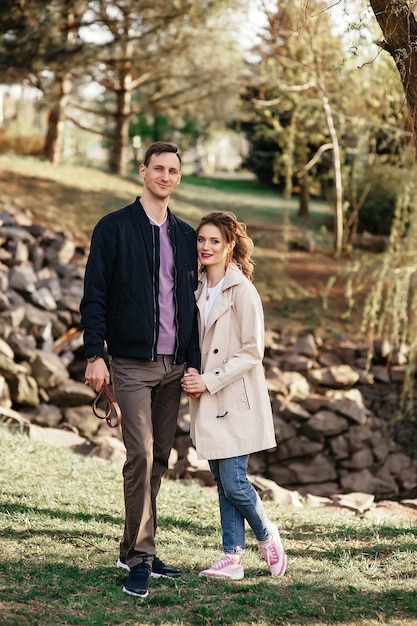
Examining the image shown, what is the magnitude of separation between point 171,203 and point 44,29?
4.51 meters

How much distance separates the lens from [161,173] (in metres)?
4.40

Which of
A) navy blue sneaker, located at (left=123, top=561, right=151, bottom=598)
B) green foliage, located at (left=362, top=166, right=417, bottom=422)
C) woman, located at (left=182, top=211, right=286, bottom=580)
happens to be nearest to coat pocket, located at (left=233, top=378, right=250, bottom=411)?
woman, located at (left=182, top=211, right=286, bottom=580)

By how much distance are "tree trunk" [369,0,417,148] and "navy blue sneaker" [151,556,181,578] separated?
8.88 ft

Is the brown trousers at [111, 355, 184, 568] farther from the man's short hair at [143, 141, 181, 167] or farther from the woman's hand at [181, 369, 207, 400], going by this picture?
the man's short hair at [143, 141, 181, 167]

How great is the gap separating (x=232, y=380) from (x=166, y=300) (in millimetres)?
513

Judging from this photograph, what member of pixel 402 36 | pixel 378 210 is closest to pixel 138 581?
pixel 402 36

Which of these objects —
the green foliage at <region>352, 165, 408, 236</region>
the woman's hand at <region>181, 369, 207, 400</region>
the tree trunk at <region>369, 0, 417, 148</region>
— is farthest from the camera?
the green foliage at <region>352, 165, 408, 236</region>

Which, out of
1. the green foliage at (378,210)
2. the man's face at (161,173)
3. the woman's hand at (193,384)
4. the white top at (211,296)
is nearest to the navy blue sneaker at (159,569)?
the woman's hand at (193,384)

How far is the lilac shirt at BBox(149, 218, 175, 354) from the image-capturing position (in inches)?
172

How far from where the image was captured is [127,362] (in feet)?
14.2

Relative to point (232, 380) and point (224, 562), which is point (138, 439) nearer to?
point (232, 380)

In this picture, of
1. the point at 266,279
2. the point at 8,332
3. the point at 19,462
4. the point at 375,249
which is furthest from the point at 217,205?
the point at 19,462

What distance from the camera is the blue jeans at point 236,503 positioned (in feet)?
14.4

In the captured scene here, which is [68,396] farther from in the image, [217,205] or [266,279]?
[217,205]
